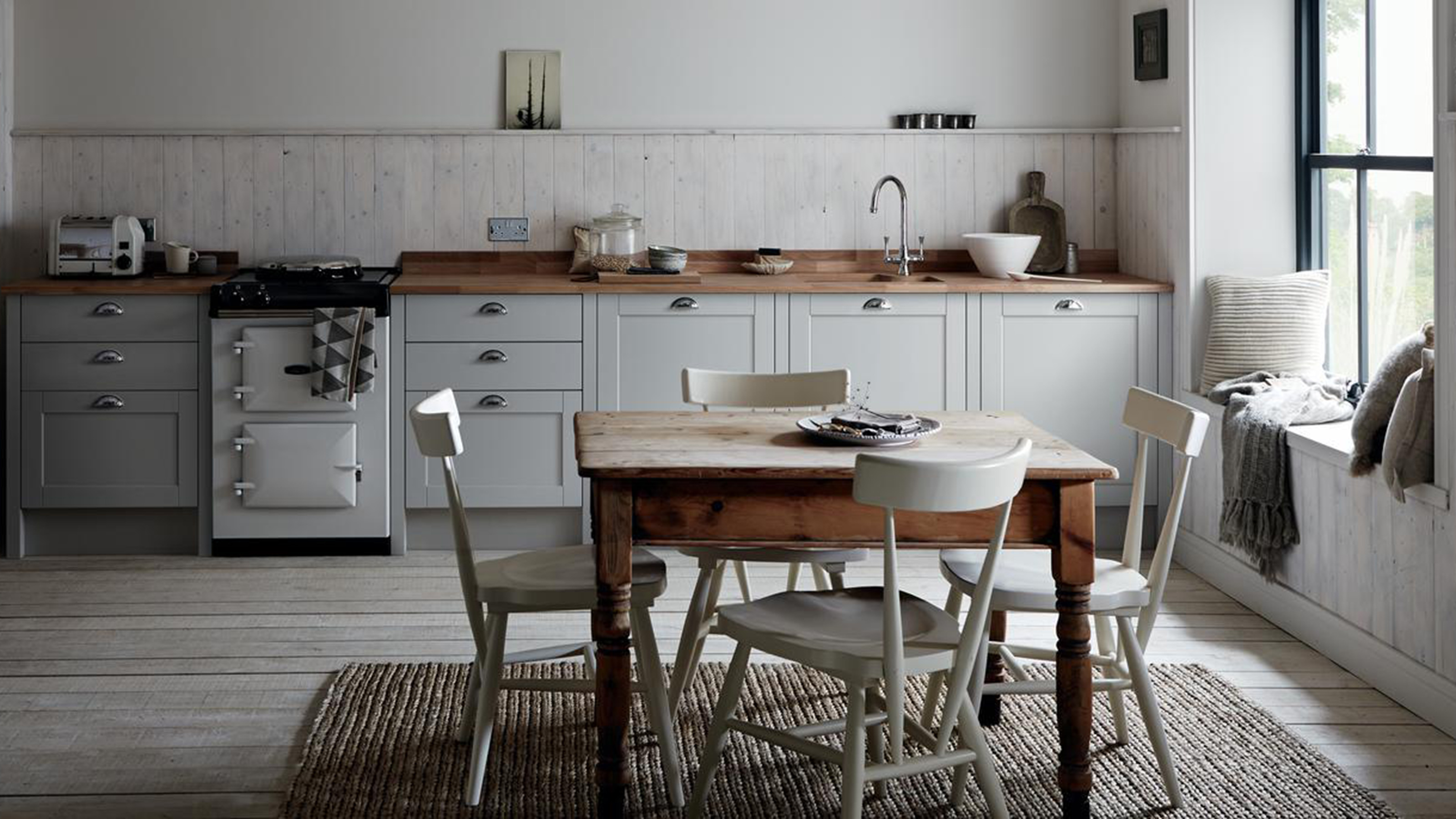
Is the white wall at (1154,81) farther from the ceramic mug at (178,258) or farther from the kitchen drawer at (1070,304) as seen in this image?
the ceramic mug at (178,258)

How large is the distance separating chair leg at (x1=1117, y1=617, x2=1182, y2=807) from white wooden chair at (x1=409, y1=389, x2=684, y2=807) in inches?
38.6

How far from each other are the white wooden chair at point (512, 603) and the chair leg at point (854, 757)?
1.64ft

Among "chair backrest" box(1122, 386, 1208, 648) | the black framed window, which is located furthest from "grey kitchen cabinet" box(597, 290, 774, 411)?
"chair backrest" box(1122, 386, 1208, 648)

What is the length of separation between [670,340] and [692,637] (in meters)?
2.11

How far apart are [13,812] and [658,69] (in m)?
3.73

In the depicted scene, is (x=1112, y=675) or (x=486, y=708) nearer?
(x=486, y=708)

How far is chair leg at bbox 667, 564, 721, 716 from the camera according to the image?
3.56 meters

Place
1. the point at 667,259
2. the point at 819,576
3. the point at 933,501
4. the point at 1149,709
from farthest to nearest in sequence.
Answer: the point at 667,259 < the point at 819,576 < the point at 1149,709 < the point at 933,501

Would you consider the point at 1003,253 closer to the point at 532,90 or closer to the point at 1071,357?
the point at 1071,357

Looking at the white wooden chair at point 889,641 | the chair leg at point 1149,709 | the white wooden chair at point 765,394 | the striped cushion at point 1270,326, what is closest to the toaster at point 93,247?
the white wooden chair at point 765,394

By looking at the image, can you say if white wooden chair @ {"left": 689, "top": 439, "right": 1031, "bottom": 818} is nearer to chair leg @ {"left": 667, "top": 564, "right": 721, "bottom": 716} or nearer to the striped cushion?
chair leg @ {"left": 667, "top": 564, "right": 721, "bottom": 716}

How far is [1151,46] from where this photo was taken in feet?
18.5

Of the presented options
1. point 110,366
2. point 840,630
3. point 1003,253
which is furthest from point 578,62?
point 840,630

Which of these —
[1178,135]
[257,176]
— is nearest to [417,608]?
[257,176]
